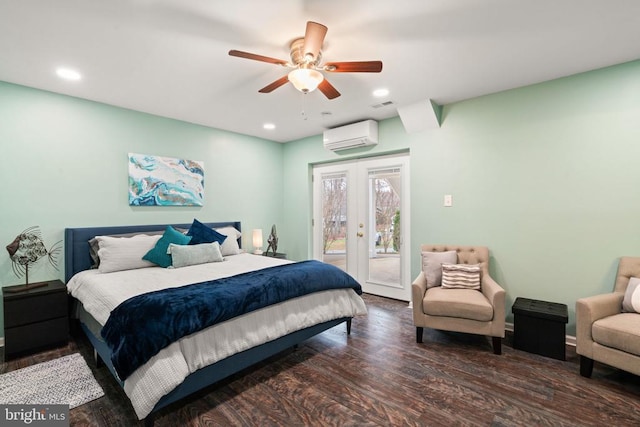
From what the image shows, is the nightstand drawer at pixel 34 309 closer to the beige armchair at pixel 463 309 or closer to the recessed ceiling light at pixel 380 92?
the beige armchair at pixel 463 309

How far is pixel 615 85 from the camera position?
2771mm

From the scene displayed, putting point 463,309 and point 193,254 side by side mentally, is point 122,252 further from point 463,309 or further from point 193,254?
point 463,309

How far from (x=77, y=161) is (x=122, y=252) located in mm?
1193

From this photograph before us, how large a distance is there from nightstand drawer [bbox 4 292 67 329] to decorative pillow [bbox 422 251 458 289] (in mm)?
3710

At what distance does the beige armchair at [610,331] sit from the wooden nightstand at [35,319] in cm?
458

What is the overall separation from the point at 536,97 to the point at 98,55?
4163 mm

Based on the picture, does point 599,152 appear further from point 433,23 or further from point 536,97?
point 433,23

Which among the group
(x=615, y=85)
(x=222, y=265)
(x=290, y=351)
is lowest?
(x=290, y=351)

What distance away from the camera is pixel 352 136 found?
14.5ft

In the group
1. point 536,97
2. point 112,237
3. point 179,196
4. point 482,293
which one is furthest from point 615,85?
point 112,237

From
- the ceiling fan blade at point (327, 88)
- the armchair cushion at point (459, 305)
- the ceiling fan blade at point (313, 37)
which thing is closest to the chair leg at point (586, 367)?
the armchair cushion at point (459, 305)

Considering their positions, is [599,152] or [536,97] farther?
[536,97]

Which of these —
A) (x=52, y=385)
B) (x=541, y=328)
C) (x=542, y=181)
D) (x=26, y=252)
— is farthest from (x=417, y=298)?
(x=26, y=252)

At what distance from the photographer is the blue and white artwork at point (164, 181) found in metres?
3.83
